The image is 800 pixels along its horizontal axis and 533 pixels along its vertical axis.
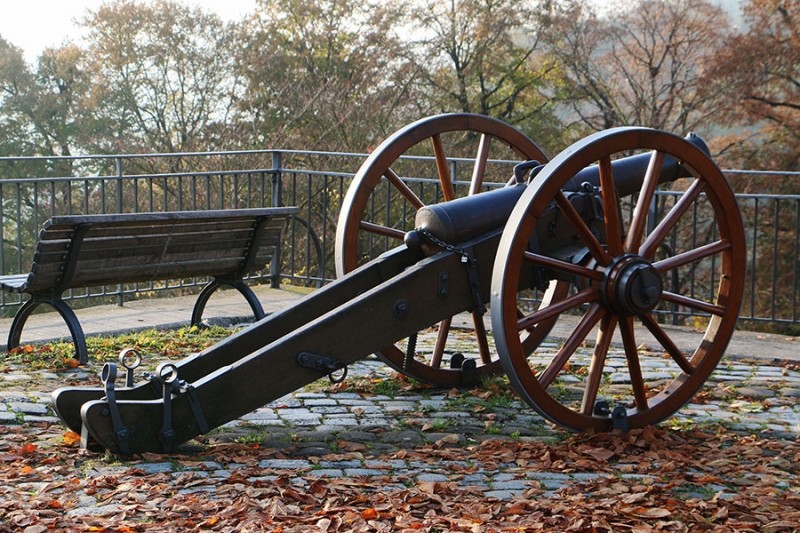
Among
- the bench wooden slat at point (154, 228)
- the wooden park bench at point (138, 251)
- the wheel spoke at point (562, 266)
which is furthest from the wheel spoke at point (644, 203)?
the bench wooden slat at point (154, 228)

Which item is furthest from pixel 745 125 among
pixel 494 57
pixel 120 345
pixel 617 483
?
pixel 617 483

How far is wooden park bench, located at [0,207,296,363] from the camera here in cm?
608

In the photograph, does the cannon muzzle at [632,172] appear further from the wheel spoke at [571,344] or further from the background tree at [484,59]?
the background tree at [484,59]

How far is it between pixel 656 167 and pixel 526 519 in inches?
80.0

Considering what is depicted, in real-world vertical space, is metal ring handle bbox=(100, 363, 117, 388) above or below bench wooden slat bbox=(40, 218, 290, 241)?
below

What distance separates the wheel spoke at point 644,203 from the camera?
4.89m

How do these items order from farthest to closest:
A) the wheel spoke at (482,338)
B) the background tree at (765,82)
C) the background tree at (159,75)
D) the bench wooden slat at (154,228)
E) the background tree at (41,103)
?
the background tree at (41,103) → the background tree at (159,75) → the background tree at (765,82) → the bench wooden slat at (154,228) → the wheel spoke at (482,338)

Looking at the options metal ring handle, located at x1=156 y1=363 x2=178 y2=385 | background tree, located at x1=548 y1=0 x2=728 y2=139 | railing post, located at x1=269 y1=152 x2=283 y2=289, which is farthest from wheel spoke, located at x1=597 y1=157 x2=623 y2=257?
background tree, located at x1=548 y1=0 x2=728 y2=139

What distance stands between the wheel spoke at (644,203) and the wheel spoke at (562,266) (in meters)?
0.22

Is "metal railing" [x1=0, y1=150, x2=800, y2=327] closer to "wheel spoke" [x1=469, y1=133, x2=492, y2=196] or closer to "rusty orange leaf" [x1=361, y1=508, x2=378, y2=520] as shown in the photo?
"wheel spoke" [x1=469, y1=133, x2=492, y2=196]

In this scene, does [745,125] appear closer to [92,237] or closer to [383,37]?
[383,37]

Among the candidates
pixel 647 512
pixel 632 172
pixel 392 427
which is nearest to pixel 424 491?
pixel 647 512

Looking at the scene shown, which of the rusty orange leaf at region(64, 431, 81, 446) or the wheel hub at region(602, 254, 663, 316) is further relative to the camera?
the wheel hub at region(602, 254, 663, 316)

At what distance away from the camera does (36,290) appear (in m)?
6.20
